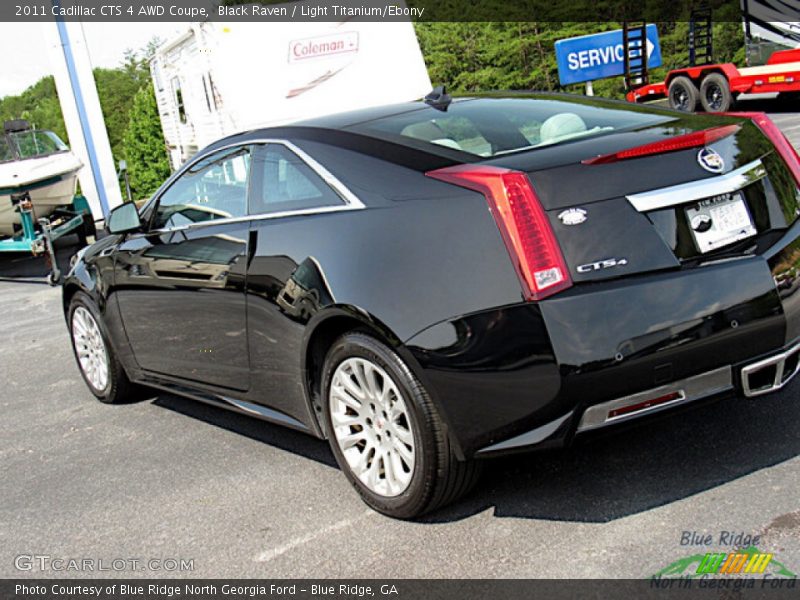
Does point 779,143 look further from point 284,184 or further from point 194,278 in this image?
point 194,278

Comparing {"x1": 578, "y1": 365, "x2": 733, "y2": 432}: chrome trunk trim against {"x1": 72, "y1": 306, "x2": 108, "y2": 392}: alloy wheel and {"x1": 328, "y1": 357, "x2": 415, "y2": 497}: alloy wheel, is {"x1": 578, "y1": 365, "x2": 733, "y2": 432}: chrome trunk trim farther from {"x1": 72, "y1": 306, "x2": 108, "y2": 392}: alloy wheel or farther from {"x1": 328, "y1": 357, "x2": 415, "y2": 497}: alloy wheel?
{"x1": 72, "y1": 306, "x2": 108, "y2": 392}: alloy wheel

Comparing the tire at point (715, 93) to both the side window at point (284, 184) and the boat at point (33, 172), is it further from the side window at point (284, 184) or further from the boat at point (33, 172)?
the side window at point (284, 184)

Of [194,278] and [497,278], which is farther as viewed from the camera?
[194,278]

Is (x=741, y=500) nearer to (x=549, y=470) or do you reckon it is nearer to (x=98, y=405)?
(x=549, y=470)

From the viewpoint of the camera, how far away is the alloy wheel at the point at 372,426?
380 cm

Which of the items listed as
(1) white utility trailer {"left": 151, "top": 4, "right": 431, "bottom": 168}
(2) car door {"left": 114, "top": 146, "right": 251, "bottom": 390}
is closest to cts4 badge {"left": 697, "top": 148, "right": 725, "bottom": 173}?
(2) car door {"left": 114, "top": 146, "right": 251, "bottom": 390}

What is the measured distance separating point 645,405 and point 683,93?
71.5 ft

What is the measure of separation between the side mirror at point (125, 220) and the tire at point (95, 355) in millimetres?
630

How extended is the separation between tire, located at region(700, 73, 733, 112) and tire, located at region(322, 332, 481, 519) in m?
19.8

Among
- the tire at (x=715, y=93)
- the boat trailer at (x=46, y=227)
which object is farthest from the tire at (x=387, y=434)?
the tire at (x=715, y=93)

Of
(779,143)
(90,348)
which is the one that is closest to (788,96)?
(90,348)

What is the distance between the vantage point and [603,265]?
345 cm

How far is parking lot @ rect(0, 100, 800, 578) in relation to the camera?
11.5ft

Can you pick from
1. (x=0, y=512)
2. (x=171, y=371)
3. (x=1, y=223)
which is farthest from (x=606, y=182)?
(x=1, y=223)
